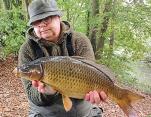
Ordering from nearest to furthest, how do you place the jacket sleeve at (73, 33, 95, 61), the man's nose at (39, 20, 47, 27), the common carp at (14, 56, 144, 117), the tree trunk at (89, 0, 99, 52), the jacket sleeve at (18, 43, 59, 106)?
the common carp at (14, 56, 144, 117), the man's nose at (39, 20, 47, 27), the jacket sleeve at (18, 43, 59, 106), the jacket sleeve at (73, 33, 95, 61), the tree trunk at (89, 0, 99, 52)

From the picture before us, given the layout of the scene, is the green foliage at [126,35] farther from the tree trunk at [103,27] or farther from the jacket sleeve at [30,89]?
the jacket sleeve at [30,89]

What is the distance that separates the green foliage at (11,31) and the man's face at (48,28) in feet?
30.3

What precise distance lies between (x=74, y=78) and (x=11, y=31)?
10189 millimetres

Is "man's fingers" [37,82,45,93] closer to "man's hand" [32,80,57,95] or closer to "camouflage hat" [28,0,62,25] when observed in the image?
"man's hand" [32,80,57,95]

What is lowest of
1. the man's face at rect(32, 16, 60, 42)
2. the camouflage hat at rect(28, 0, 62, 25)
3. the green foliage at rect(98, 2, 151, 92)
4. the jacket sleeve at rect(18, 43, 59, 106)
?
the green foliage at rect(98, 2, 151, 92)

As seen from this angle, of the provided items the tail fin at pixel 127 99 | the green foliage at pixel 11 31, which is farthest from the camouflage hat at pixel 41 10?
the green foliage at pixel 11 31

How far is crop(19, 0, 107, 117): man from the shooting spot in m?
3.45

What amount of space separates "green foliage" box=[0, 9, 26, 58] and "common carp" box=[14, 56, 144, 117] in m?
9.64

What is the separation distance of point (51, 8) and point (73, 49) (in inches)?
17.8

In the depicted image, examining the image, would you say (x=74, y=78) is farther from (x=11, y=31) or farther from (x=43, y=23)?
(x=11, y=31)

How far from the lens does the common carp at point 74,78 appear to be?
9.91ft

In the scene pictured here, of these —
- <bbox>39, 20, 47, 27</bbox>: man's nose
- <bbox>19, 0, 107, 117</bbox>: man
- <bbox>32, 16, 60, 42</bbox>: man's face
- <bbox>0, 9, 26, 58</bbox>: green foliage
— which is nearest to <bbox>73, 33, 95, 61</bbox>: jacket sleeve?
<bbox>19, 0, 107, 117</bbox>: man

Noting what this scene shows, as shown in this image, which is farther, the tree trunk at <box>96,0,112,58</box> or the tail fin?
the tree trunk at <box>96,0,112,58</box>

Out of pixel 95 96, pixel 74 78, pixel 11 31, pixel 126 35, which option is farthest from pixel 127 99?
pixel 126 35
